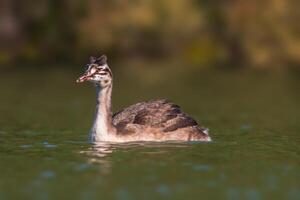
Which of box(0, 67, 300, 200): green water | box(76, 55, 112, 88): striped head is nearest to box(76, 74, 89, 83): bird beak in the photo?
box(76, 55, 112, 88): striped head

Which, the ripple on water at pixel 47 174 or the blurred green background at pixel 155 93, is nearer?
the blurred green background at pixel 155 93

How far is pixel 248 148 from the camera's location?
28.2 meters

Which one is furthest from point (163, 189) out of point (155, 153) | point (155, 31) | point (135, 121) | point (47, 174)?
point (155, 31)

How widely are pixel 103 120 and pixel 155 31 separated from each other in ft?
167

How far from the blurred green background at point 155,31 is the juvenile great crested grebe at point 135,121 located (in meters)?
41.9

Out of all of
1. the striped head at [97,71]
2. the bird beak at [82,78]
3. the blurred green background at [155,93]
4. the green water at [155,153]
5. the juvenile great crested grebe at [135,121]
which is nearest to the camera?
the green water at [155,153]

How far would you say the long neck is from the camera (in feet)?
94.0

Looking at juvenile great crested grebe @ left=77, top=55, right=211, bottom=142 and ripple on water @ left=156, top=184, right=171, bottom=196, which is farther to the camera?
juvenile great crested grebe @ left=77, top=55, right=211, bottom=142

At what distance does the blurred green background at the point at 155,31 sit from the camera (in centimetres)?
7144

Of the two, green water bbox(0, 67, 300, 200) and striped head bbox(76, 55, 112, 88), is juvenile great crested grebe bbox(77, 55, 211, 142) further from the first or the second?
green water bbox(0, 67, 300, 200)

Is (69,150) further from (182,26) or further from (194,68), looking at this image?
(182,26)

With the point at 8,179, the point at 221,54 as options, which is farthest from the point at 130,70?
the point at 8,179

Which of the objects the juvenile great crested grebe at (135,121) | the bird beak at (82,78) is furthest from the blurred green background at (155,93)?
the bird beak at (82,78)

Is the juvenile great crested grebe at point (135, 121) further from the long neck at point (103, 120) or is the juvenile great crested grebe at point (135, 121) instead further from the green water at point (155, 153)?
the green water at point (155, 153)
